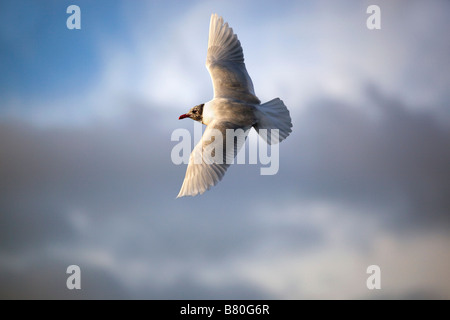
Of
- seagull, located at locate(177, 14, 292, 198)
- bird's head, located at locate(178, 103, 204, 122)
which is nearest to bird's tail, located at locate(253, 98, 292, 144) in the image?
seagull, located at locate(177, 14, 292, 198)

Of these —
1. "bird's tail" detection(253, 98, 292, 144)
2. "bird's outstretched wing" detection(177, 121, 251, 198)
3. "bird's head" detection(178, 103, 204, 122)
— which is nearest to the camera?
"bird's outstretched wing" detection(177, 121, 251, 198)

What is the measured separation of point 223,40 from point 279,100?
0.95m

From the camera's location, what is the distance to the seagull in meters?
3.15

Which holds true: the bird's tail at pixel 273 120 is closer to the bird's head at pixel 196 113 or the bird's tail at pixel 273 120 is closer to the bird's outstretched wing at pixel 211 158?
the bird's outstretched wing at pixel 211 158

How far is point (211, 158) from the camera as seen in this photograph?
10.3 ft

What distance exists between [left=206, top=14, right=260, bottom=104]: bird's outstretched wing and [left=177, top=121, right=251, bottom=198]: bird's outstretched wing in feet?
1.80

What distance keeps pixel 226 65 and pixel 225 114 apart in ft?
2.39

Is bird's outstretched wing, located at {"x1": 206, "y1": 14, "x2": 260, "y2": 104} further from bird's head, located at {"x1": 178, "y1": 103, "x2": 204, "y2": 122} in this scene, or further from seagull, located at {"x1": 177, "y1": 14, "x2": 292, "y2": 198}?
bird's head, located at {"x1": 178, "y1": 103, "x2": 204, "y2": 122}

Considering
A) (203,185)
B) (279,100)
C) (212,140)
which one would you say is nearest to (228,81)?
(279,100)

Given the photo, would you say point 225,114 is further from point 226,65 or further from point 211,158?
point 226,65

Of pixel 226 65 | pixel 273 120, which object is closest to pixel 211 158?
pixel 273 120

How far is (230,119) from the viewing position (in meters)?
3.37

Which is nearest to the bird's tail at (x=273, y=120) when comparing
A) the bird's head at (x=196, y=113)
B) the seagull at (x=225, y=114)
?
the seagull at (x=225, y=114)

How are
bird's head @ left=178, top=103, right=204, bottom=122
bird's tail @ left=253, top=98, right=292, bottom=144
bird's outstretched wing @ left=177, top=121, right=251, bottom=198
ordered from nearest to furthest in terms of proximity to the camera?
bird's outstretched wing @ left=177, top=121, right=251, bottom=198 → bird's tail @ left=253, top=98, right=292, bottom=144 → bird's head @ left=178, top=103, right=204, bottom=122
